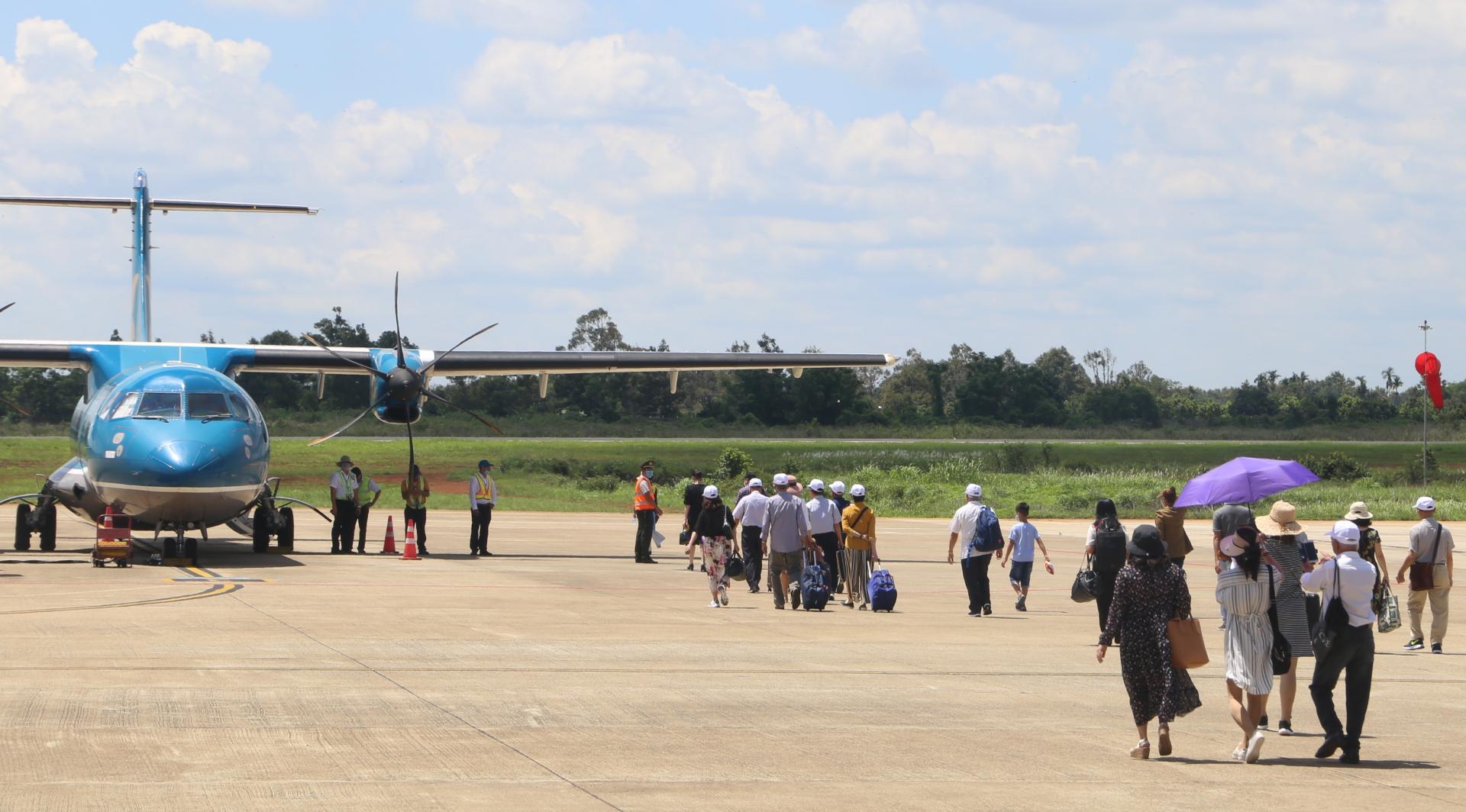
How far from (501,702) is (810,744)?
7.79 feet

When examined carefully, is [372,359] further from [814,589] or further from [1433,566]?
[1433,566]

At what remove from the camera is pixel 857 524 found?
17.4 meters

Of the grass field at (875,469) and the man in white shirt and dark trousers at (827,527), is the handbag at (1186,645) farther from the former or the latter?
the grass field at (875,469)

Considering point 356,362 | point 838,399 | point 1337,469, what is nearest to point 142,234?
point 356,362

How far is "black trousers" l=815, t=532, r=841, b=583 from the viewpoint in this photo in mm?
18031

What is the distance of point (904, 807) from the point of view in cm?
724

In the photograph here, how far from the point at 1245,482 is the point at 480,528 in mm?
13227

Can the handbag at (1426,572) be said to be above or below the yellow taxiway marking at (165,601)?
above


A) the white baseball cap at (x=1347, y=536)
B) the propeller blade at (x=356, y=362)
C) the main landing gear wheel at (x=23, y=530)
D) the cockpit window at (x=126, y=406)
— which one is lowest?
the main landing gear wheel at (x=23, y=530)

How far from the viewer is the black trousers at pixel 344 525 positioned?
24.3 metres

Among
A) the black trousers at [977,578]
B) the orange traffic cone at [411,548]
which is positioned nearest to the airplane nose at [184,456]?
the orange traffic cone at [411,548]

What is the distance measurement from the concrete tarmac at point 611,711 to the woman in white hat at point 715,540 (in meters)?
0.44

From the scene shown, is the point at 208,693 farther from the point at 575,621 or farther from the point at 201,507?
the point at 201,507

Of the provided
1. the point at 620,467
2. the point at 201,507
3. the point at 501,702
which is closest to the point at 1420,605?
the point at 501,702
